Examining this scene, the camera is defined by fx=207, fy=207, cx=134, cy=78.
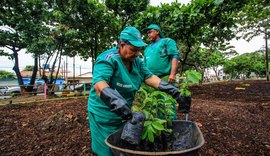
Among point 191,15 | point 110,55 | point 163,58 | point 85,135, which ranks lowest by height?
point 85,135

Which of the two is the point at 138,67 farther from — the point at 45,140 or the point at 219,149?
the point at 45,140

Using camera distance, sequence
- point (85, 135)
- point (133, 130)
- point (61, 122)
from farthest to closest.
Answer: point (61, 122)
point (85, 135)
point (133, 130)

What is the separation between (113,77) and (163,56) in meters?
1.61

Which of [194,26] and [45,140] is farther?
[194,26]

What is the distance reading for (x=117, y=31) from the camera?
501 inches

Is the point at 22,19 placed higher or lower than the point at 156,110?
higher

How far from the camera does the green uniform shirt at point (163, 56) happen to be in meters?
3.14

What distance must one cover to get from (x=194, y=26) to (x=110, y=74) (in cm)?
708

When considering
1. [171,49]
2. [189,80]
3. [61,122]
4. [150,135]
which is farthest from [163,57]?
[61,122]

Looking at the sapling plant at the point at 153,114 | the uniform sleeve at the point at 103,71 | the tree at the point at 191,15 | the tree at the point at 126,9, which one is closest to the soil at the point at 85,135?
the sapling plant at the point at 153,114

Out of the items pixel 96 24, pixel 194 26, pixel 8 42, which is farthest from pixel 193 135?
pixel 8 42

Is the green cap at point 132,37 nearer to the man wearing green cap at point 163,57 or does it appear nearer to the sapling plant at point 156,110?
the sapling plant at point 156,110

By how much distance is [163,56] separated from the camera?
125 inches

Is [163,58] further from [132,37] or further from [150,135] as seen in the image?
[150,135]
